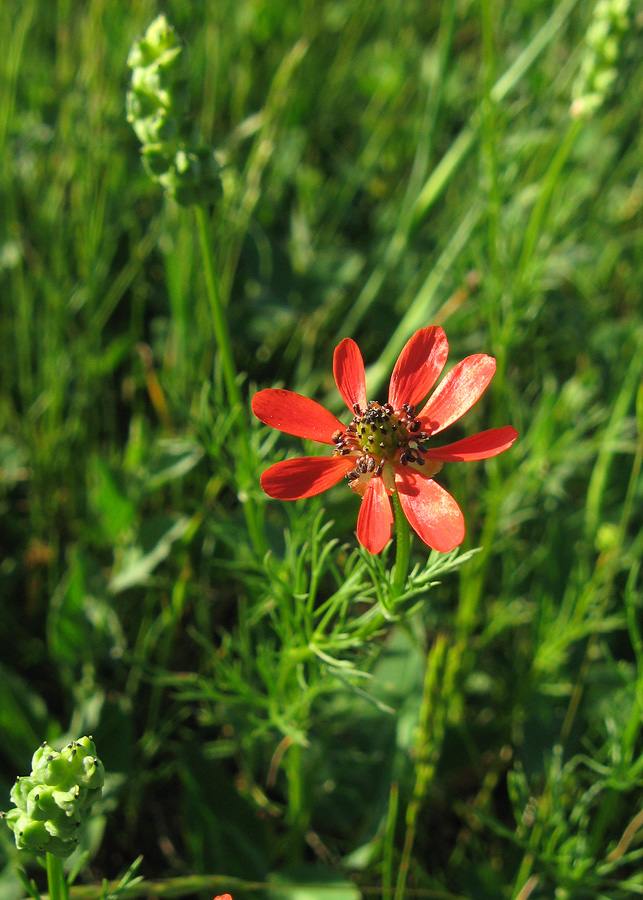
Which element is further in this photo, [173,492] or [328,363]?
[328,363]

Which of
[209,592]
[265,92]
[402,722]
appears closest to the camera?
[402,722]

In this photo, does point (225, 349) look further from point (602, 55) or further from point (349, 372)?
point (602, 55)

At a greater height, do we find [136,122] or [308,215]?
[136,122]

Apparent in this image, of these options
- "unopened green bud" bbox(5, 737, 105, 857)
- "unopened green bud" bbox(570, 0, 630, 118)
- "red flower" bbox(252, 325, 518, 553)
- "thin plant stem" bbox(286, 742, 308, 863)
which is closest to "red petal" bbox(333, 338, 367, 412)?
"red flower" bbox(252, 325, 518, 553)

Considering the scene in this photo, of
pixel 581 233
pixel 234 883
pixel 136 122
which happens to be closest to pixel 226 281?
pixel 136 122

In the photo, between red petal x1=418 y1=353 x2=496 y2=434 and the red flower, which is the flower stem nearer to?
the red flower

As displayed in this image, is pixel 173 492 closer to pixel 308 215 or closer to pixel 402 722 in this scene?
pixel 402 722

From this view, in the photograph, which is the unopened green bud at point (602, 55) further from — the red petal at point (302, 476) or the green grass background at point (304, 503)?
the red petal at point (302, 476)
